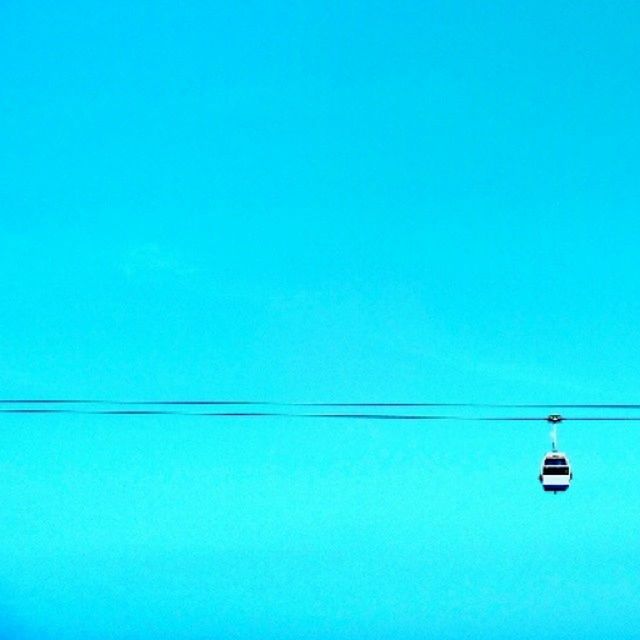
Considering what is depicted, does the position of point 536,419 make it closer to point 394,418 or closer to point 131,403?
point 394,418

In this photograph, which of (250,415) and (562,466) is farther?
(562,466)

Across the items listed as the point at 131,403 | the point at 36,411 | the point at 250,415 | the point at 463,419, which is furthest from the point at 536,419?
→ the point at 36,411

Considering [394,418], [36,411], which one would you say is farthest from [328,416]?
[36,411]

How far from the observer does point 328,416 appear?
22703mm

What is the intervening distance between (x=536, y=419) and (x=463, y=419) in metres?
1.38

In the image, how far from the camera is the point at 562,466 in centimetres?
2592

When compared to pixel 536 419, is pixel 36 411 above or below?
above

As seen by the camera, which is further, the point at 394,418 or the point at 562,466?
the point at 562,466

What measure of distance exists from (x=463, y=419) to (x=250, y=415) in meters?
4.07

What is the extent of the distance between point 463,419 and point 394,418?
143 cm

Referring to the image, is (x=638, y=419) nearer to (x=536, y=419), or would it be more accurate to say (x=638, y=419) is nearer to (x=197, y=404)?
(x=536, y=419)

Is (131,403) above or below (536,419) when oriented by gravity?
above

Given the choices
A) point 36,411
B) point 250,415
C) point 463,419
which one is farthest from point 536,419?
point 36,411

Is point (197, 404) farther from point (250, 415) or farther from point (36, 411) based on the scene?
point (36, 411)
